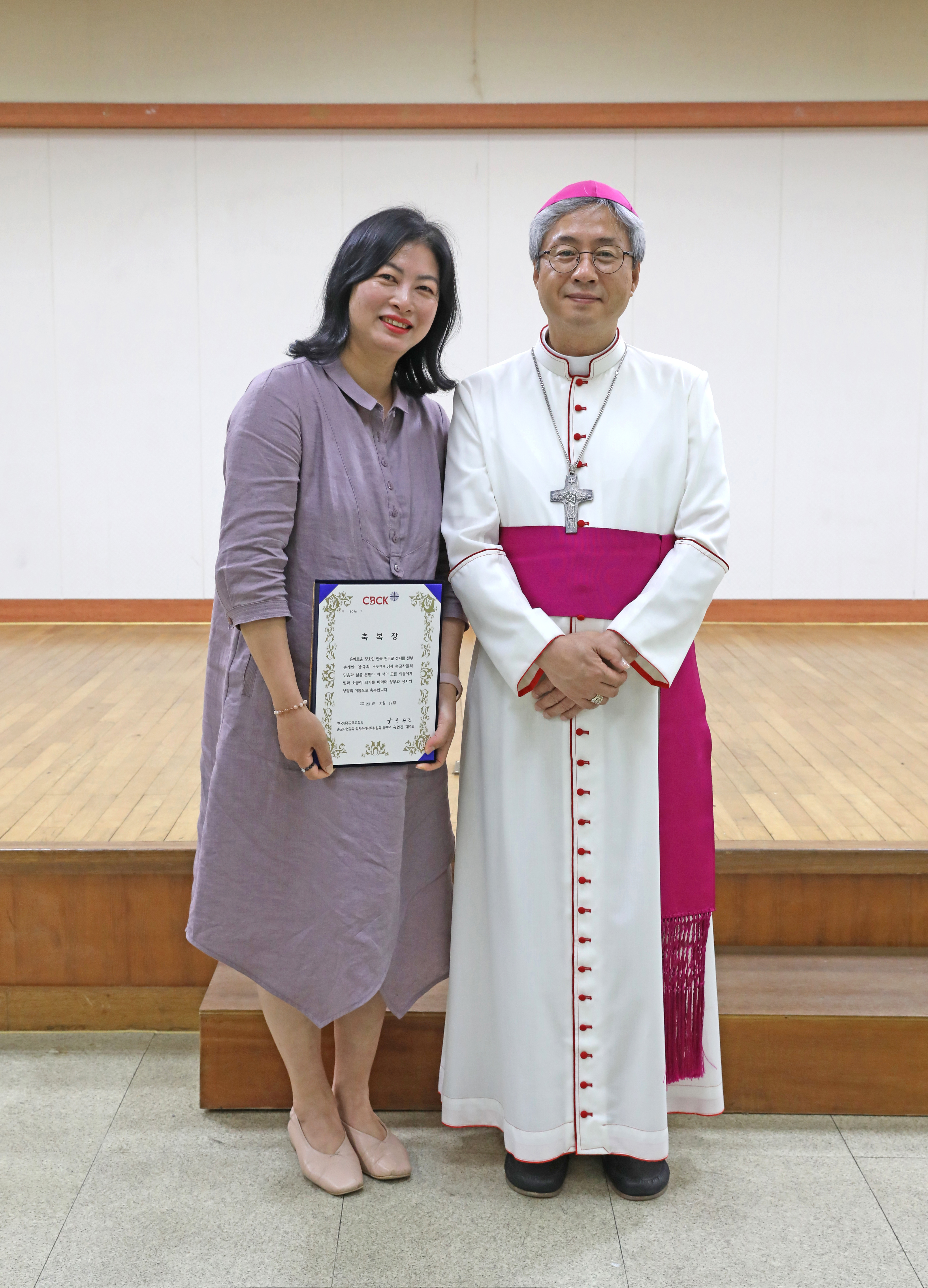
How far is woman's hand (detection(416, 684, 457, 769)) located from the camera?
1.81 meters

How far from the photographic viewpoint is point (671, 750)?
1.85 metres

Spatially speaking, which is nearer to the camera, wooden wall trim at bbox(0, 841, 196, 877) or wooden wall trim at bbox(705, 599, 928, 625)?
wooden wall trim at bbox(0, 841, 196, 877)

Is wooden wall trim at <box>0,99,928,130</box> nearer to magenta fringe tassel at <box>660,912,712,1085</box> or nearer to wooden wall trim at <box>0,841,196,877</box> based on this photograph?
wooden wall trim at <box>0,841,196,877</box>

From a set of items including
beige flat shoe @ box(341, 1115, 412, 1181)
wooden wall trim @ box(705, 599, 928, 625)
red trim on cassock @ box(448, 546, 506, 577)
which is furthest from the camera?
wooden wall trim @ box(705, 599, 928, 625)

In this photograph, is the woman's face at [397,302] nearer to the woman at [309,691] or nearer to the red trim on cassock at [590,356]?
the woman at [309,691]

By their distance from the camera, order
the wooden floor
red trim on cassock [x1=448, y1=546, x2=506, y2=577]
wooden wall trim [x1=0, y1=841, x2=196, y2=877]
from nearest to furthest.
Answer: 1. red trim on cassock [x1=448, y1=546, x2=506, y2=577]
2. wooden wall trim [x1=0, y1=841, x2=196, y2=877]
3. the wooden floor

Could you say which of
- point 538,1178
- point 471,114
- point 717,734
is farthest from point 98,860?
point 471,114

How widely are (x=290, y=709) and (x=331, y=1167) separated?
78cm

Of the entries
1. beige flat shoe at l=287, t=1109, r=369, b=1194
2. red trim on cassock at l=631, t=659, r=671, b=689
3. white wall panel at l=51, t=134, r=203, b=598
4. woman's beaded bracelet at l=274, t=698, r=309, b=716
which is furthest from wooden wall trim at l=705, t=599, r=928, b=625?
woman's beaded bracelet at l=274, t=698, r=309, b=716

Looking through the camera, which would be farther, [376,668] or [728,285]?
[728,285]

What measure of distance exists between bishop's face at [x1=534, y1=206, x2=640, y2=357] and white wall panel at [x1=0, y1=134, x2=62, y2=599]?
4178 millimetres

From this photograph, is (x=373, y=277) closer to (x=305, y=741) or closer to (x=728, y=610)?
(x=305, y=741)

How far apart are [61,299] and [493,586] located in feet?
14.1

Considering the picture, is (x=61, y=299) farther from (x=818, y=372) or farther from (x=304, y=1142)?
(x=304, y=1142)
